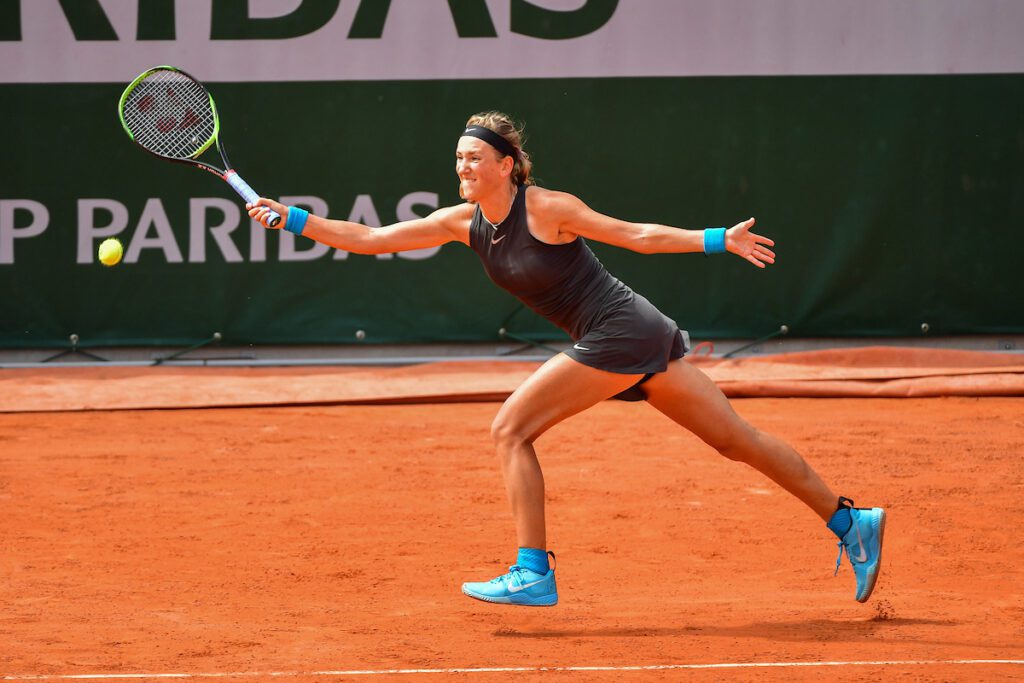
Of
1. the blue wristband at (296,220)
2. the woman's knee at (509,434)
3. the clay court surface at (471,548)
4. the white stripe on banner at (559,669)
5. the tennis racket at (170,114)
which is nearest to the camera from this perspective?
the white stripe on banner at (559,669)

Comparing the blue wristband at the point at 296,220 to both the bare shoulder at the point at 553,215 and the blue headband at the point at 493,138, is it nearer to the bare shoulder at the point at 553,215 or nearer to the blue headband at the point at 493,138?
the blue headband at the point at 493,138

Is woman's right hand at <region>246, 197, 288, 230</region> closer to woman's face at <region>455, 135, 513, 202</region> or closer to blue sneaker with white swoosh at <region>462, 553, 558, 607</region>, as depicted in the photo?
woman's face at <region>455, 135, 513, 202</region>

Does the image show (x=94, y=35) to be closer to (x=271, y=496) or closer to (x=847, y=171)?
(x=271, y=496)

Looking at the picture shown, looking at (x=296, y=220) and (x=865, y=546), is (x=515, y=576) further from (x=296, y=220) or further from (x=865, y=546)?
(x=296, y=220)

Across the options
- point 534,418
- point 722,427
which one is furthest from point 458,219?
point 722,427

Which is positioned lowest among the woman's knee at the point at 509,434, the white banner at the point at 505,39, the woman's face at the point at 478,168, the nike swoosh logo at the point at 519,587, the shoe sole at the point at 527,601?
the shoe sole at the point at 527,601

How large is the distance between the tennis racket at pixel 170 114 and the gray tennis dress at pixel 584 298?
163 centimetres

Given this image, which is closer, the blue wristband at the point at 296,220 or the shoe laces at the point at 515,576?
the shoe laces at the point at 515,576

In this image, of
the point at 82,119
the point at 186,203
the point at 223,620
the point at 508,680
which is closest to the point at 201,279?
the point at 186,203

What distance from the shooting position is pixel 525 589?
3.98 m

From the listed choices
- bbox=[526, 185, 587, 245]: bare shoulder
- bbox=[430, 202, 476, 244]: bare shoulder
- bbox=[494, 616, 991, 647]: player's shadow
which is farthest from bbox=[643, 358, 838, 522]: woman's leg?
bbox=[430, 202, 476, 244]: bare shoulder

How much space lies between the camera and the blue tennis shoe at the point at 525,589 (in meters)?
3.98

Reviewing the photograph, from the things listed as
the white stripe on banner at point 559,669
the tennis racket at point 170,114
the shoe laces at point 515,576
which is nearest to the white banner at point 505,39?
the tennis racket at point 170,114

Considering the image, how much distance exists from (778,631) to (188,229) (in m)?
6.13
